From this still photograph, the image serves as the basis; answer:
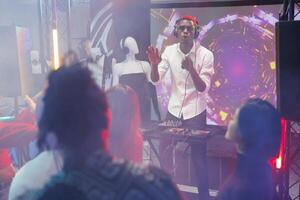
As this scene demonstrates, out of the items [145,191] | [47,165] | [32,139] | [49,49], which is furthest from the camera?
[49,49]

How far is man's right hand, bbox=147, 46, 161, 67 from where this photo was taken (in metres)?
5.27

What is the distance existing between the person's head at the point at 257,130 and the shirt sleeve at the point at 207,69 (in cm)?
300

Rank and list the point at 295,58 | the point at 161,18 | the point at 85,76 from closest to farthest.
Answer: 1. the point at 85,76
2. the point at 295,58
3. the point at 161,18

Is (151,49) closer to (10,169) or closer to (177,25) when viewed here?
(177,25)

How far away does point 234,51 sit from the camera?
18.7ft

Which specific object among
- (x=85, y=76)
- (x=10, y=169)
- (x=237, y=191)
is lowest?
(x=10, y=169)

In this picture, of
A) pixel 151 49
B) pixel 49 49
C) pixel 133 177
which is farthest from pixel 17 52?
pixel 133 177

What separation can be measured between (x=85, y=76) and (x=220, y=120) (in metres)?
4.66

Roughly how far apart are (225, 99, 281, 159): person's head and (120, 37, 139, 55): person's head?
3.28 metres

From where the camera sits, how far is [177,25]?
5.33 m

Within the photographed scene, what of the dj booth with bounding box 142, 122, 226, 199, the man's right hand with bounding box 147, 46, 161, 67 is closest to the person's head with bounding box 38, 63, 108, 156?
the dj booth with bounding box 142, 122, 226, 199

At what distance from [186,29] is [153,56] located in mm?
546

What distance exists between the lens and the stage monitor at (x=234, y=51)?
18.2 ft

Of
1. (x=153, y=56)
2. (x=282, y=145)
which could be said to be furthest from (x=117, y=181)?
(x=153, y=56)
